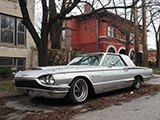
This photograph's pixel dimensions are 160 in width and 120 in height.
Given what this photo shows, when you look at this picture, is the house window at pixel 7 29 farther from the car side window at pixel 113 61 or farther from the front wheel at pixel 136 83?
the front wheel at pixel 136 83

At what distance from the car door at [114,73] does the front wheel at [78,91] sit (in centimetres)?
77

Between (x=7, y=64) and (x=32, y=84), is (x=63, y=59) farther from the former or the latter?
(x=32, y=84)

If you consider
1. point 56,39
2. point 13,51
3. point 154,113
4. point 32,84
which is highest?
point 56,39

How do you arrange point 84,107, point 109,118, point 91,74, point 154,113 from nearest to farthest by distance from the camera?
point 109,118 < point 154,113 < point 84,107 < point 91,74

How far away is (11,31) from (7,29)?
11.9 inches

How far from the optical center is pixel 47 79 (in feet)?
12.7

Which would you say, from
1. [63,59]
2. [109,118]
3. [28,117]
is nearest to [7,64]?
[63,59]

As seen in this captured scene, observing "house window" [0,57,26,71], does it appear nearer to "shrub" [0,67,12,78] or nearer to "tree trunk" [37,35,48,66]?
"shrub" [0,67,12,78]

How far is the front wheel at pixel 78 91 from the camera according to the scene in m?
4.07

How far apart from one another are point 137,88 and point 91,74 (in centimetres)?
281

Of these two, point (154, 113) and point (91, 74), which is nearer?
point (154, 113)

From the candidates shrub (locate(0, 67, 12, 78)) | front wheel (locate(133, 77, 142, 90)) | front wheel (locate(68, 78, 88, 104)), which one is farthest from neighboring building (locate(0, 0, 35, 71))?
front wheel (locate(133, 77, 142, 90))

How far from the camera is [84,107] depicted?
3994 millimetres

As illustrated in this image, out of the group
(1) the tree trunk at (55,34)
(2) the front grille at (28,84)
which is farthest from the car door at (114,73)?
(1) the tree trunk at (55,34)
